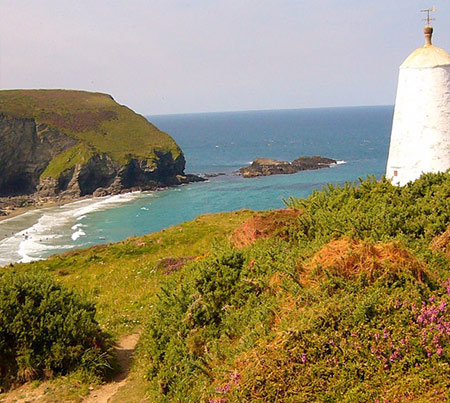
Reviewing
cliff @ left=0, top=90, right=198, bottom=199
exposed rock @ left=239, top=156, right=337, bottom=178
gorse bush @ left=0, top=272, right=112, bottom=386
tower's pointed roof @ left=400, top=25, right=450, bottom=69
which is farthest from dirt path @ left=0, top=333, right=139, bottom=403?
exposed rock @ left=239, top=156, right=337, bottom=178

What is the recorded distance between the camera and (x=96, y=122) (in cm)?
14000

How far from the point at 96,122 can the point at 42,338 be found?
13361 cm

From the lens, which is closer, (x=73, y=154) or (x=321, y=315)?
(x=321, y=315)

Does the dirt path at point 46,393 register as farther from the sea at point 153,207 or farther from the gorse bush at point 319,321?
the sea at point 153,207

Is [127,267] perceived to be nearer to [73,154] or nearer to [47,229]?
[47,229]

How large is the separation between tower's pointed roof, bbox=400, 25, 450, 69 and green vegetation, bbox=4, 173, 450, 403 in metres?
3.84

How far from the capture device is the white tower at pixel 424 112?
52.6 ft

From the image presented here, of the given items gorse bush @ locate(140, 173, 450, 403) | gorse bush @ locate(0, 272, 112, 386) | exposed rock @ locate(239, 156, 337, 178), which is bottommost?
exposed rock @ locate(239, 156, 337, 178)

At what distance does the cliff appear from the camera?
11125cm

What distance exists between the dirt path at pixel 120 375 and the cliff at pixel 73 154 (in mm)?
96626

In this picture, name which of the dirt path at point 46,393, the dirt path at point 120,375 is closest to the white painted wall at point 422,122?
the dirt path at point 120,375

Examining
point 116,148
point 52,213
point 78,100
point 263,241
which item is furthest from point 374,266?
point 78,100

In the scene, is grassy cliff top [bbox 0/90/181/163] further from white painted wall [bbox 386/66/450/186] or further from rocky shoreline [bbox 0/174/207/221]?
white painted wall [bbox 386/66/450/186]

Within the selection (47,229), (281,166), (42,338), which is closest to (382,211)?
(42,338)
